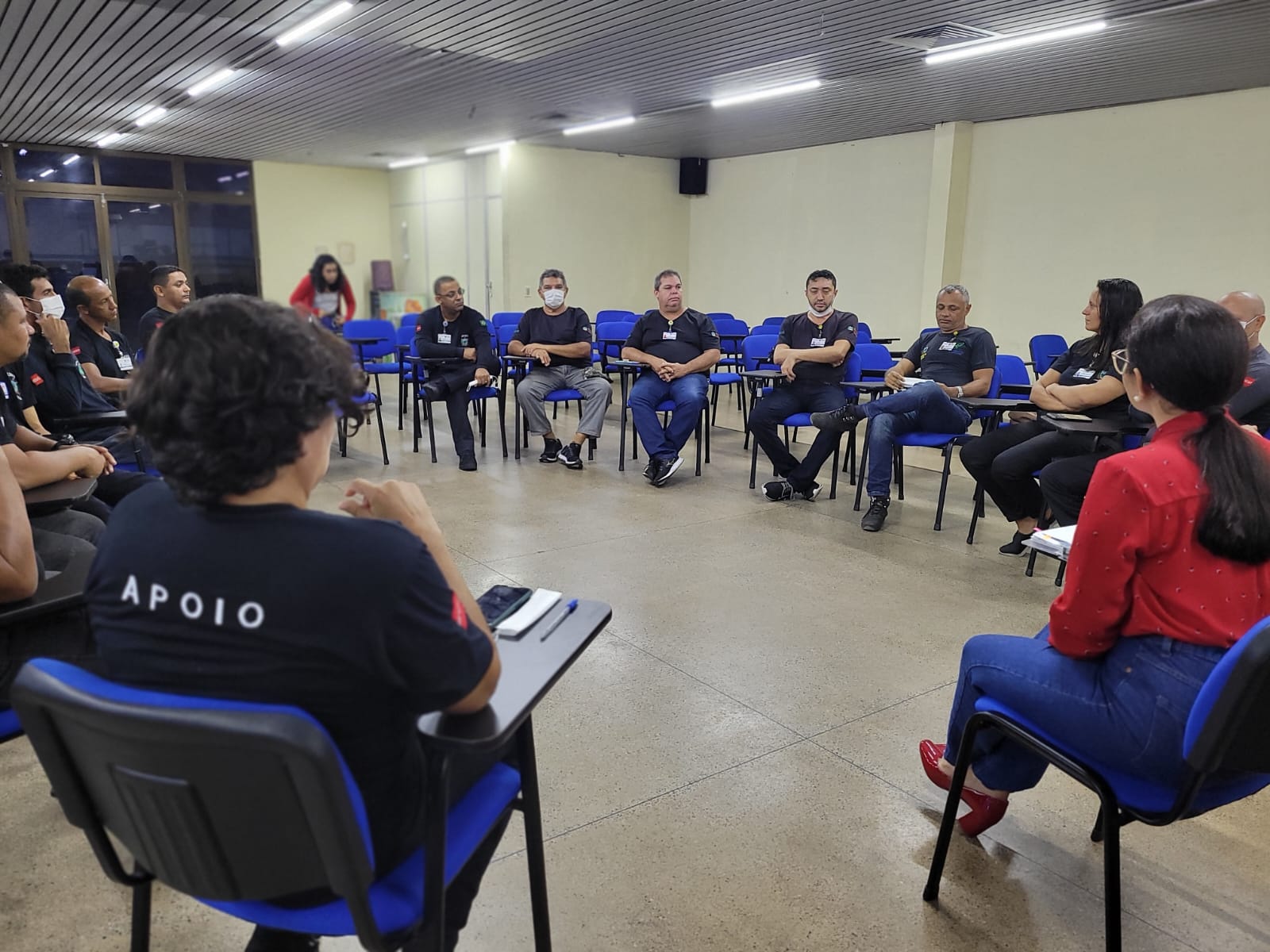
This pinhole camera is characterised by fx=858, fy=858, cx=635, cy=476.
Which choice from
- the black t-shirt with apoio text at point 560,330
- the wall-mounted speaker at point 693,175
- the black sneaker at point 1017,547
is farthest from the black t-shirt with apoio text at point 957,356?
the wall-mounted speaker at point 693,175

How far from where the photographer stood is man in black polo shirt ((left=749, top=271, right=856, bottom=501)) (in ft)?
16.9

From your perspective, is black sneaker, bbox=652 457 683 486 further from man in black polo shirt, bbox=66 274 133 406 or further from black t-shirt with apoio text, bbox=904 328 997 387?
man in black polo shirt, bbox=66 274 133 406

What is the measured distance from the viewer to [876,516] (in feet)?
15.0

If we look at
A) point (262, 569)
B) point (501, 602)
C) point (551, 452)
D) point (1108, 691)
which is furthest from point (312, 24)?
point (1108, 691)

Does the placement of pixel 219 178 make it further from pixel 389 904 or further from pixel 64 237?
pixel 389 904

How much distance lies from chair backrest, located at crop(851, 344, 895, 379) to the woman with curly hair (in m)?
4.95

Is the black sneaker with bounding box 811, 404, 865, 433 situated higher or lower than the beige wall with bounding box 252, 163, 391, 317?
lower

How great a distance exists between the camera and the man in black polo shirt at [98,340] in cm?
390

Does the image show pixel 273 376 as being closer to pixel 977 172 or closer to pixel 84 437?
pixel 84 437

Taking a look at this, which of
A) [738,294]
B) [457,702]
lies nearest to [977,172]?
[738,294]

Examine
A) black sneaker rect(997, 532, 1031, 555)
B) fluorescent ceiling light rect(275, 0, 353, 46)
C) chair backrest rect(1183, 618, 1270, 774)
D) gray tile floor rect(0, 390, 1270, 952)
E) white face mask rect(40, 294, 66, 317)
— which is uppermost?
fluorescent ceiling light rect(275, 0, 353, 46)

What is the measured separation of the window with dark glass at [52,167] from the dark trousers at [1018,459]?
467 inches

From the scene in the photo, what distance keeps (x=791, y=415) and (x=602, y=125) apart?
5.26 meters

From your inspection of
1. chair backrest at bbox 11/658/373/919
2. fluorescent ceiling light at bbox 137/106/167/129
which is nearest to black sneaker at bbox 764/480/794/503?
chair backrest at bbox 11/658/373/919
